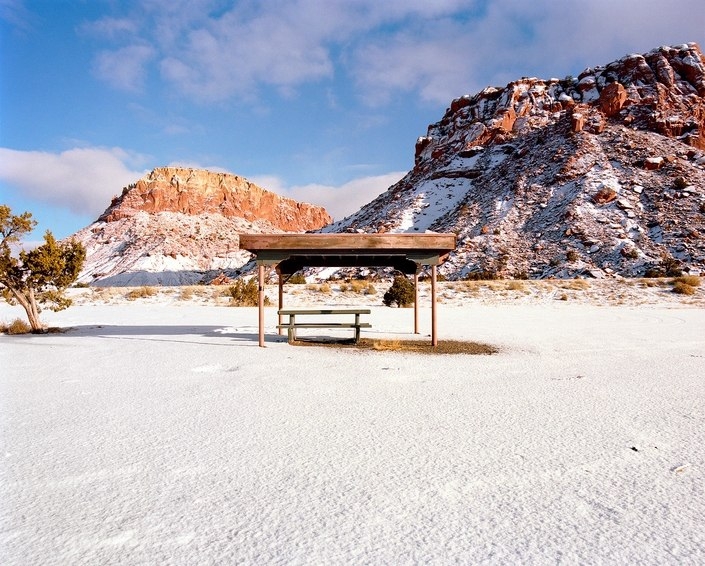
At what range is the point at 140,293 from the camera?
83.1ft

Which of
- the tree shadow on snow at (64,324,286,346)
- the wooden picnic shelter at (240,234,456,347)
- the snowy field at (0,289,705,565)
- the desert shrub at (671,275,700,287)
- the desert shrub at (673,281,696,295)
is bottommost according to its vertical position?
the snowy field at (0,289,705,565)

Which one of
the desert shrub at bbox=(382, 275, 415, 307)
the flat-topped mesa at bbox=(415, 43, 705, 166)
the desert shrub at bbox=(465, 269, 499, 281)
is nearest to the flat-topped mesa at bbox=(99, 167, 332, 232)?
the flat-topped mesa at bbox=(415, 43, 705, 166)

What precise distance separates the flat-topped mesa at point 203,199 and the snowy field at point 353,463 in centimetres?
8626

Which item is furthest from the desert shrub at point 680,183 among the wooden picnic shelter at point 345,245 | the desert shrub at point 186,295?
the desert shrub at point 186,295

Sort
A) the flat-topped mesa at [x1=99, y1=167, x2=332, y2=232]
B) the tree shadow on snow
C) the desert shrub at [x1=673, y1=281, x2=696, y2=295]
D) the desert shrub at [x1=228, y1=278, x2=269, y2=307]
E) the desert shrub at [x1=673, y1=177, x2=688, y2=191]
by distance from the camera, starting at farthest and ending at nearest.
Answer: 1. the flat-topped mesa at [x1=99, y1=167, x2=332, y2=232]
2. the desert shrub at [x1=673, y1=177, x2=688, y2=191]
3. the desert shrub at [x1=228, y1=278, x2=269, y2=307]
4. the desert shrub at [x1=673, y1=281, x2=696, y2=295]
5. the tree shadow on snow

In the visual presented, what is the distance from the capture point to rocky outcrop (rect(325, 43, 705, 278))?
32062mm

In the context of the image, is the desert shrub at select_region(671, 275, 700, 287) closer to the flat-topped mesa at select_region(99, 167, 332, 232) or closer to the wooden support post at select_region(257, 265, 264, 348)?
the wooden support post at select_region(257, 265, 264, 348)

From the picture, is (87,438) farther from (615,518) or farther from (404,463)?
(615,518)

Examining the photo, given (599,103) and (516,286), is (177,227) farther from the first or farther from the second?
(516,286)

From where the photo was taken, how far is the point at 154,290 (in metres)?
26.2

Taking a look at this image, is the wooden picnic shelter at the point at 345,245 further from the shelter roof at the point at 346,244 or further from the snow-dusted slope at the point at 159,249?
the snow-dusted slope at the point at 159,249

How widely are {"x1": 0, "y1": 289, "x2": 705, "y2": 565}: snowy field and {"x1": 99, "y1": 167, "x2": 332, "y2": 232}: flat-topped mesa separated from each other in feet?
283

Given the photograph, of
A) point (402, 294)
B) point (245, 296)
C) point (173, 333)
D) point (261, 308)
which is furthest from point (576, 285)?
point (173, 333)

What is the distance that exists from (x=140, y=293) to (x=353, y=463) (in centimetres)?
2526
